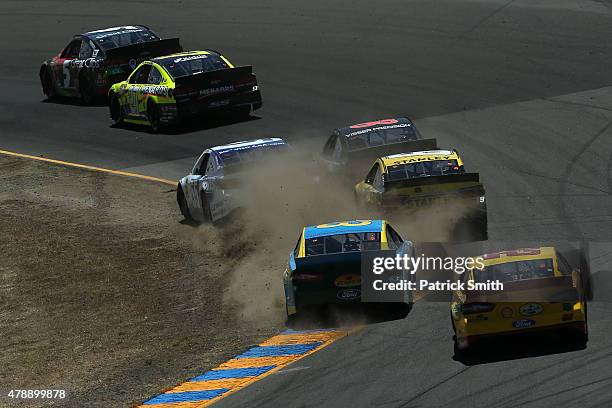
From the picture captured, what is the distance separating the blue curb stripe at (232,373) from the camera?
15.6m

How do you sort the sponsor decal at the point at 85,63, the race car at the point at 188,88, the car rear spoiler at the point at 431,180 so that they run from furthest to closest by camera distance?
the sponsor decal at the point at 85,63
the race car at the point at 188,88
the car rear spoiler at the point at 431,180

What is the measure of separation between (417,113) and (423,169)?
923cm

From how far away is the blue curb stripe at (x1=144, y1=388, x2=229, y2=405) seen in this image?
15.2 metres

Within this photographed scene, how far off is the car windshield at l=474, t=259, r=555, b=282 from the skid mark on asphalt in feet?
7.36

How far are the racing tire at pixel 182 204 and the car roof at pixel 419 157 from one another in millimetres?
4622

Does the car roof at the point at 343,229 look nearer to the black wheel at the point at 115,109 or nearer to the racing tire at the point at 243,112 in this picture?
the racing tire at the point at 243,112

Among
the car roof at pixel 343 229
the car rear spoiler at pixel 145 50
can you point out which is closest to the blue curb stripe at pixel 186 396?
the car roof at pixel 343 229

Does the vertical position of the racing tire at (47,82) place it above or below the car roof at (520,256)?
above

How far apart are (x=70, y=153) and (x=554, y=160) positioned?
11301 mm

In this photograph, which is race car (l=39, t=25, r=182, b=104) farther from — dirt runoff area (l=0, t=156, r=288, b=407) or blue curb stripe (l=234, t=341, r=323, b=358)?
blue curb stripe (l=234, t=341, r=323, b=358)

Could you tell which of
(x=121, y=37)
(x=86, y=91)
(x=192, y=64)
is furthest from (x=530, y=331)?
(x=86, y=91)

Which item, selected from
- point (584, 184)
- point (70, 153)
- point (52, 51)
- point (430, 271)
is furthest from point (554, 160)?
point (52, 51)

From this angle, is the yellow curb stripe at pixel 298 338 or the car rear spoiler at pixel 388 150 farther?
the car rear spoiler at pixel 388 150

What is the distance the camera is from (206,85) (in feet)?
93.4
